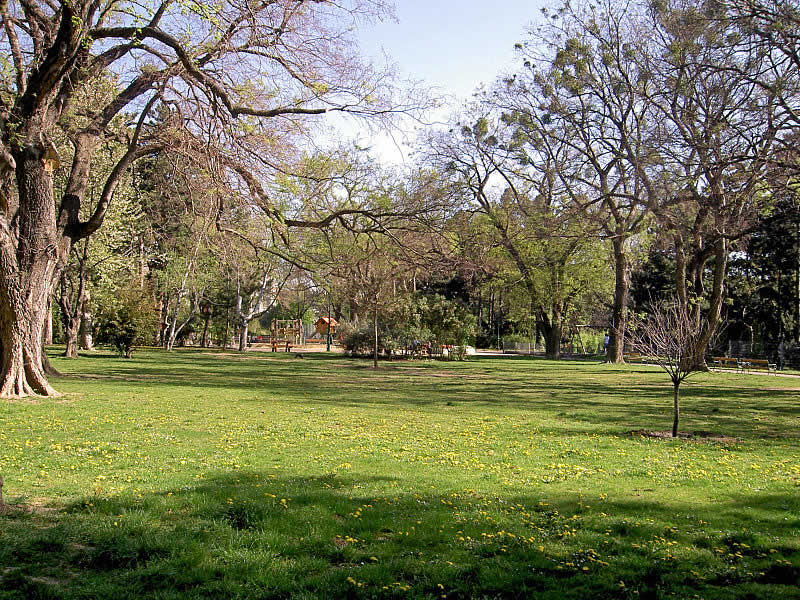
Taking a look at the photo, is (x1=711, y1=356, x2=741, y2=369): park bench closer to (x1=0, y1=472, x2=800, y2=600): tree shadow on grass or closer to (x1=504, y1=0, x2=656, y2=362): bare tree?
(x1=504, y1=0, x2=656, y2=362): bare tree

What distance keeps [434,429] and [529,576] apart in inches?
319

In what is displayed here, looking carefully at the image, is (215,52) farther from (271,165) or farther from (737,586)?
(737,586)

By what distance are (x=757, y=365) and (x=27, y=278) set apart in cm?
3871

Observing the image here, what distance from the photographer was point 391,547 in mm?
5496

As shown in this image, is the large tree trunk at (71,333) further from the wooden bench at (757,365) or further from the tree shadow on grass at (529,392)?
the wooden bench at (757,365)

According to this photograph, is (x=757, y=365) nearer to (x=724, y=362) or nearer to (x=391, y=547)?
(x=724, y=362)

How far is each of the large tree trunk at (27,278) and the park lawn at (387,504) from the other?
3.68 ft

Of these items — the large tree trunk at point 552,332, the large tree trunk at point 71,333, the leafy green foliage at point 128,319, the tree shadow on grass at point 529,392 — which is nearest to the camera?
the tree shadow on grass at point 529,392

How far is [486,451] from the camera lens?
10.5 metres

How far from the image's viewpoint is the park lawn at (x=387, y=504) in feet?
15.8

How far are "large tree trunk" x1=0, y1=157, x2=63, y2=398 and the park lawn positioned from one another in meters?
1.12

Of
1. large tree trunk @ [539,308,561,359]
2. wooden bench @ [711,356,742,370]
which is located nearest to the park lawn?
wooden bench @ [711,356,742,370]

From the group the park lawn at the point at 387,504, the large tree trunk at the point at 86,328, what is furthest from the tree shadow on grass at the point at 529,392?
the large tree trunk at the point at 86,328

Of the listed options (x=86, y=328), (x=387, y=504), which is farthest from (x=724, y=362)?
(x=86, y=328)
